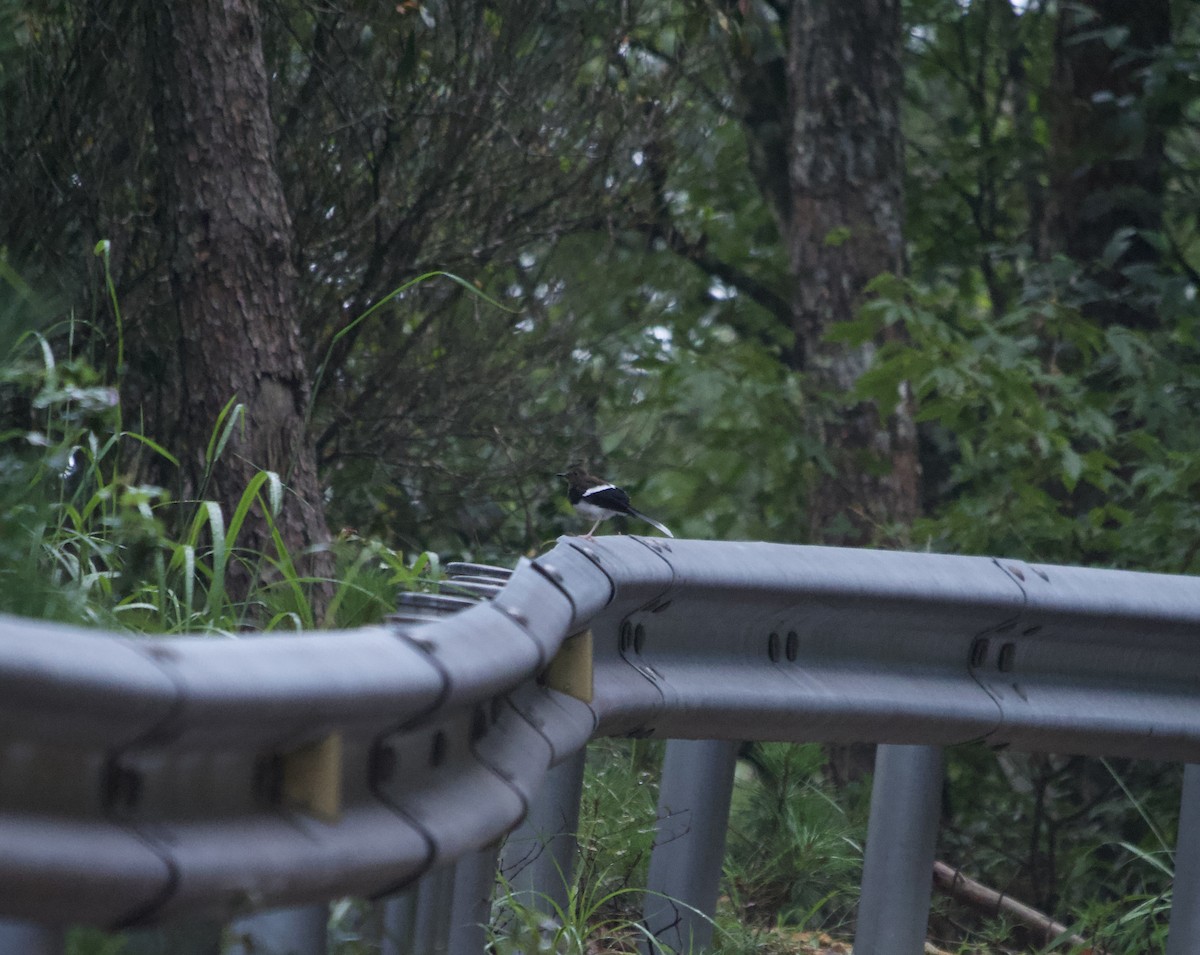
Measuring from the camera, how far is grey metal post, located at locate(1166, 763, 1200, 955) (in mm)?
3449

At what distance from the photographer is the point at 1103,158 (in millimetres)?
9906

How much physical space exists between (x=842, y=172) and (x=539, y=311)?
304 centimetres

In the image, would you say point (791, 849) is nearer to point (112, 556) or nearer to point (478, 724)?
point (112, 556)

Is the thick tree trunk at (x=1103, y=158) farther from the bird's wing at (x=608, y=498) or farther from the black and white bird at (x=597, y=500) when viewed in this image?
the bird's wing at (x=608, y=498)

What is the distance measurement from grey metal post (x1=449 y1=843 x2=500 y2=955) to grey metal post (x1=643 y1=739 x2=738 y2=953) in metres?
0.76

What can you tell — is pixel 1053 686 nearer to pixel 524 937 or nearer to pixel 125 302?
pixel 524 937

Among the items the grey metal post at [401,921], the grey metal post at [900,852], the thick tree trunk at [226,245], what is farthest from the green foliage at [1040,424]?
the grey metal post at [401,921]

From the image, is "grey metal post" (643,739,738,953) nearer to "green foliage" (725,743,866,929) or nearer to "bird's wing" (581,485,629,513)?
"green foliage" (725,743,866,929)

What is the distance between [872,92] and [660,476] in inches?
115

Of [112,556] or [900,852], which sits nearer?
[112,556]

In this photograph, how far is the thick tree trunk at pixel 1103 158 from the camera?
32.3ft

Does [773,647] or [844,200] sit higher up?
[844,200]

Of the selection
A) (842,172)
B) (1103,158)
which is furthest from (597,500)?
(1103,158)

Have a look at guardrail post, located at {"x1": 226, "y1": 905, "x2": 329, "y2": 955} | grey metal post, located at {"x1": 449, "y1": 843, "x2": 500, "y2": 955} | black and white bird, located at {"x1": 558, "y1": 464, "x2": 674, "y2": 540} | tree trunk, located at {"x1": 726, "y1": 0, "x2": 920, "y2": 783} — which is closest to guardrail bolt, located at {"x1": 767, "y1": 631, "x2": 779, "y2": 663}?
grey metal post, located at {"x1": 449, "y1": 843, "x2": 500, "y2": 955}
